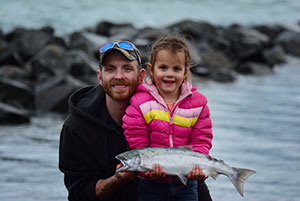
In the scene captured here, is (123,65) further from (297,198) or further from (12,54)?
(12,54)

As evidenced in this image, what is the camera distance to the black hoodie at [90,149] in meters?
4.13

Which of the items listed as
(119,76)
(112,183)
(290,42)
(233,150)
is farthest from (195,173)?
(290,42)

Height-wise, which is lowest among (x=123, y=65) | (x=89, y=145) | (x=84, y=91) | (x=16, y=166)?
(x=16, y=166)

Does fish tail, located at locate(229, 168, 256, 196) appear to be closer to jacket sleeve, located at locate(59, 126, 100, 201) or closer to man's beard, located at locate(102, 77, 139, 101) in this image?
man's beard, located at locate(102, 77, 139, 101)

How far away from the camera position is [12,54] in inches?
620

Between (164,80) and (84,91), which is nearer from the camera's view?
(164,80)

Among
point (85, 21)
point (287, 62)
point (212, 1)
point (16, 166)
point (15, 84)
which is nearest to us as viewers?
point (16, 166)

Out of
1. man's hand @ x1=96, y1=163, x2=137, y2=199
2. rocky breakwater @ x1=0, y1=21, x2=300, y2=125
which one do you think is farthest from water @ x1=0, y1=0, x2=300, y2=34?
man's hand @ x1=96, y1=163, x2=137, y2=199

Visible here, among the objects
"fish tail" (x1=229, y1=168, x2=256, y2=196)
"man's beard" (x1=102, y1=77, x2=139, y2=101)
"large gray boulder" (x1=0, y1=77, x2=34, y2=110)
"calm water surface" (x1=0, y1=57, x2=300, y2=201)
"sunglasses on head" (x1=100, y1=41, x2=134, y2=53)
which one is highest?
"sunglasses on head" (x1=100, y1=41, x2=134, y2=53)

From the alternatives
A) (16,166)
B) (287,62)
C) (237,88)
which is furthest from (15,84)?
(287,62)

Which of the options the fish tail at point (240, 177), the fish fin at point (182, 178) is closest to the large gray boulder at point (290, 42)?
the fish tail at point (240, 177)

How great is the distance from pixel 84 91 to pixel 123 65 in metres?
0.67

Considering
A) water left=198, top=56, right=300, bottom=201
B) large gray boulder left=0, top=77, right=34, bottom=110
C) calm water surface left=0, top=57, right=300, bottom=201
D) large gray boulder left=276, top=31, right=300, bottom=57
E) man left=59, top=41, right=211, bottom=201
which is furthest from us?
large gray boulder left=276, top=31, right=300, bottom=57

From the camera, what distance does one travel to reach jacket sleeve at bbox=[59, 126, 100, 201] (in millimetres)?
4145
